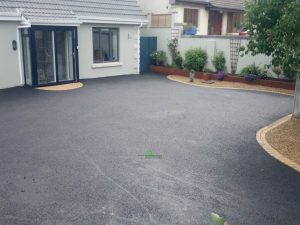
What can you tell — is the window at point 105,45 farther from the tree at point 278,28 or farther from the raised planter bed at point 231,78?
the tree at point 278,28

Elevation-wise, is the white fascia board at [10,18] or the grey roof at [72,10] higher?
the grey roof at [72,10]

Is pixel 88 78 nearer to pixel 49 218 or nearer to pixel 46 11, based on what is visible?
pixel 46 11

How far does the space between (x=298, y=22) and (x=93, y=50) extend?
12.6 m

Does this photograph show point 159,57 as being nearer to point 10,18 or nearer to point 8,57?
point 8,57

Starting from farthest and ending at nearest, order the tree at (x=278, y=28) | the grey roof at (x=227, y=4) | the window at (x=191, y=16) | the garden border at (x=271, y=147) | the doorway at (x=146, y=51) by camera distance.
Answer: the grey roof at (x=227, y=4)
the window at (x=191, y=16)
the doorway at (x=146, y=51)
the garden border at (x=271, y=147)
the tree at (x=278, y=28)

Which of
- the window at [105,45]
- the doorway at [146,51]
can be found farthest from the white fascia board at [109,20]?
the doorway at [146,51]

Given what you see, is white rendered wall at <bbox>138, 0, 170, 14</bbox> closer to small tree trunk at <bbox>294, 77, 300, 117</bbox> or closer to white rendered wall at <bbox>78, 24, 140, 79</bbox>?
white rendered wall at <bbox>78, 24, 140, 79</bbox>

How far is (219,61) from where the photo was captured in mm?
17422

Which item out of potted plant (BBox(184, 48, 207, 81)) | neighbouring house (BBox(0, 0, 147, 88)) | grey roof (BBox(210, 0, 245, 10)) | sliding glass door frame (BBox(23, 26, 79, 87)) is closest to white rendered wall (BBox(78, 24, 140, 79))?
neighbouring house (BBox(0, 0, 147, 88))

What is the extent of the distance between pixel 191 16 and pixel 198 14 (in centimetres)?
89

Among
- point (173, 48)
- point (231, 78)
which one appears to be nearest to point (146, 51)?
point (173, 48)

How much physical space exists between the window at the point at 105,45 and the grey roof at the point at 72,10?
84cm

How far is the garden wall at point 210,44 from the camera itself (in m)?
16.3

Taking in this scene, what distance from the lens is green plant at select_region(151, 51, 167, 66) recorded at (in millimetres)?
20203
